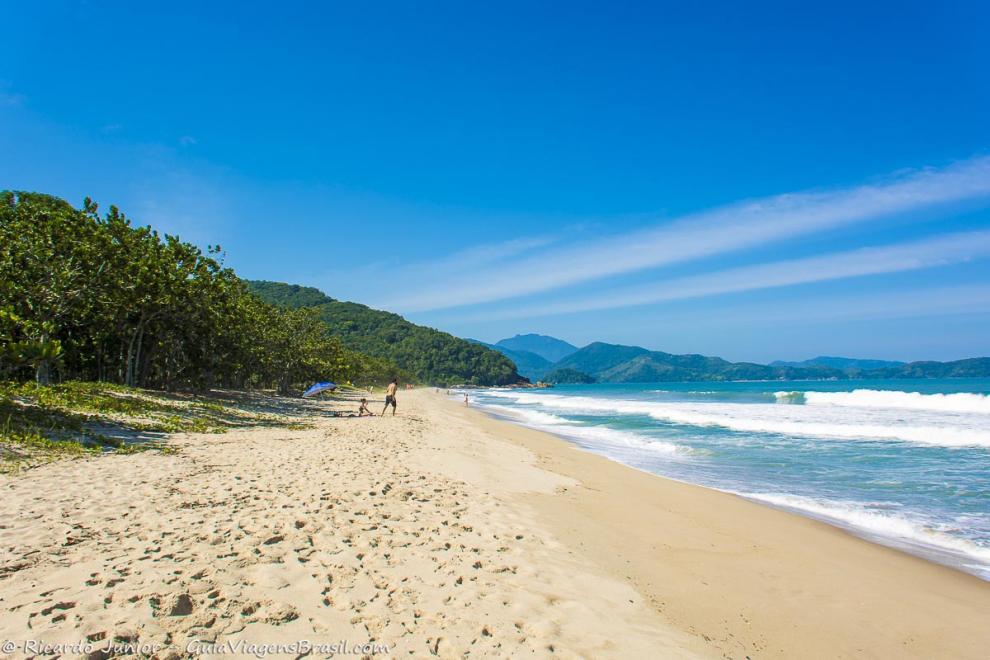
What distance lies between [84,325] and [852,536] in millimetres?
25452

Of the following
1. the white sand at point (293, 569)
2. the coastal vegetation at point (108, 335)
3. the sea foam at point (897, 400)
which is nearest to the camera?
the white sand at point (293, 569)

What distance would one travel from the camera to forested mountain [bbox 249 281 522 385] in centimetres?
15600

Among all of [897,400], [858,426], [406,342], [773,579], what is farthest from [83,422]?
[406,342]

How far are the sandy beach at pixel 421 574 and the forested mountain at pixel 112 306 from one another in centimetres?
631

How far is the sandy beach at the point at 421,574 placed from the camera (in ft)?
12.4

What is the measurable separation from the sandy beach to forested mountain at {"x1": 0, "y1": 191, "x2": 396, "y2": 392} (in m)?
6.31

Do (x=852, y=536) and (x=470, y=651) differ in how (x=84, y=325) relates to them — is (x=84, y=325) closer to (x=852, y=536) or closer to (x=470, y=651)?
(x=470, y=651)

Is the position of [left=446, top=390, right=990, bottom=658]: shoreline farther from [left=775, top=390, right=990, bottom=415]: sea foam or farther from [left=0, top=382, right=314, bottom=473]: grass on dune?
[left=775, top=390, right=990, bottom=415]: sea foam

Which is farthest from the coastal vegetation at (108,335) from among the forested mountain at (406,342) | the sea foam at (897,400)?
the forested mountain at (406,342)

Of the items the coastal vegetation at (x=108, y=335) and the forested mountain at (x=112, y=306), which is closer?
the coastal vegetation at (x=108, y=335)

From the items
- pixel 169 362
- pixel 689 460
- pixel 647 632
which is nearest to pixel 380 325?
pixel 169 362

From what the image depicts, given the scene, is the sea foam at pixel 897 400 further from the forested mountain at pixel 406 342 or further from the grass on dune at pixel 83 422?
the forested mountain at pixel 406 342

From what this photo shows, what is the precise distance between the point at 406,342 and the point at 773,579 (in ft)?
537

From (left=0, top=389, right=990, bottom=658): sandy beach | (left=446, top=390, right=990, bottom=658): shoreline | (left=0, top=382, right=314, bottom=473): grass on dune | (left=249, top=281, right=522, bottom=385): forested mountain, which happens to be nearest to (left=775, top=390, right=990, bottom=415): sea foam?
(left=446, top=390, right=990, bottom=658): shoreline
